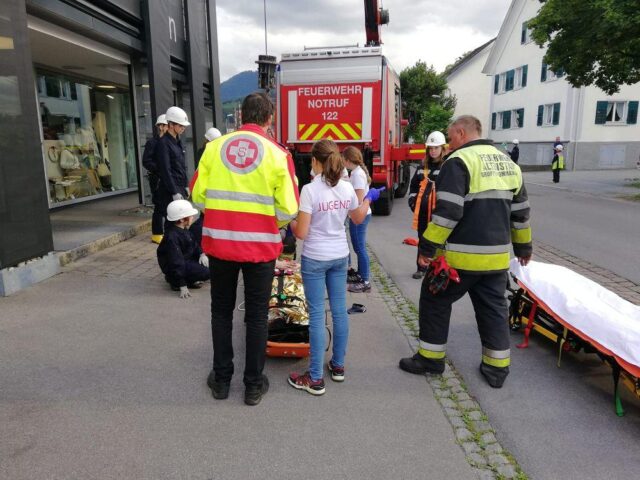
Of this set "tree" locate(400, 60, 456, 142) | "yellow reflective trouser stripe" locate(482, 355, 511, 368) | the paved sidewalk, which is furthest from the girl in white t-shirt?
"tree" locate(400, 60, 456, 142)

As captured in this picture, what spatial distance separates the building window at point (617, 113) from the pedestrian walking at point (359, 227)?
1038 inches

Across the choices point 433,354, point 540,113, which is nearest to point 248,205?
point 433,354

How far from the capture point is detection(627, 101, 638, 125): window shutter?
26.7 m

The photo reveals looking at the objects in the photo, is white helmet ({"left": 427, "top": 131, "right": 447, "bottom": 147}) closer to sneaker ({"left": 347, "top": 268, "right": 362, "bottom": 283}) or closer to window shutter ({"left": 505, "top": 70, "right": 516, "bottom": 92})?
sneaker ({"left": 347, "top": 268, "right": 362, "bottom": 283})

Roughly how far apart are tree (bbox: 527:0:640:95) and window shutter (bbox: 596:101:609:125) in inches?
459

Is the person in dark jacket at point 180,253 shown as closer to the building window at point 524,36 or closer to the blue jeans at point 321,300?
the blue jeans at point 321,300

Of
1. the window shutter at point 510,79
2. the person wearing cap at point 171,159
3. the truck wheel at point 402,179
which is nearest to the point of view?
the person wearing cap at point 171,159

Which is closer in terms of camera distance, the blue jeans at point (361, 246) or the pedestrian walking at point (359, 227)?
the pedestrian walking at point (359, 227)

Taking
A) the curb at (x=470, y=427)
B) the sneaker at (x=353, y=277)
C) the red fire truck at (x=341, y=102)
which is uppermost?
the red fire truck at (x=341, y=102)

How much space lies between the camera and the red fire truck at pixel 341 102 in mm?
10383

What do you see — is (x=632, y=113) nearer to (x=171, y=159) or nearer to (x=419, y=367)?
(x=171, y=159)

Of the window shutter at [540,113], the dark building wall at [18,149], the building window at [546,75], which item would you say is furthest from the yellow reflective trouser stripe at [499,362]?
the window shutter at [540,113]

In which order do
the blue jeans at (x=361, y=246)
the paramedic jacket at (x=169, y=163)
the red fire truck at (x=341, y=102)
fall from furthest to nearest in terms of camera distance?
the red fire truck at (x=341, y=102) < the paramedic jacket at (x=169, y=163) < the blue jeans at (x=361, y=246)

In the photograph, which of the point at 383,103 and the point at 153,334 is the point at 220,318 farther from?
the point at 383,103
